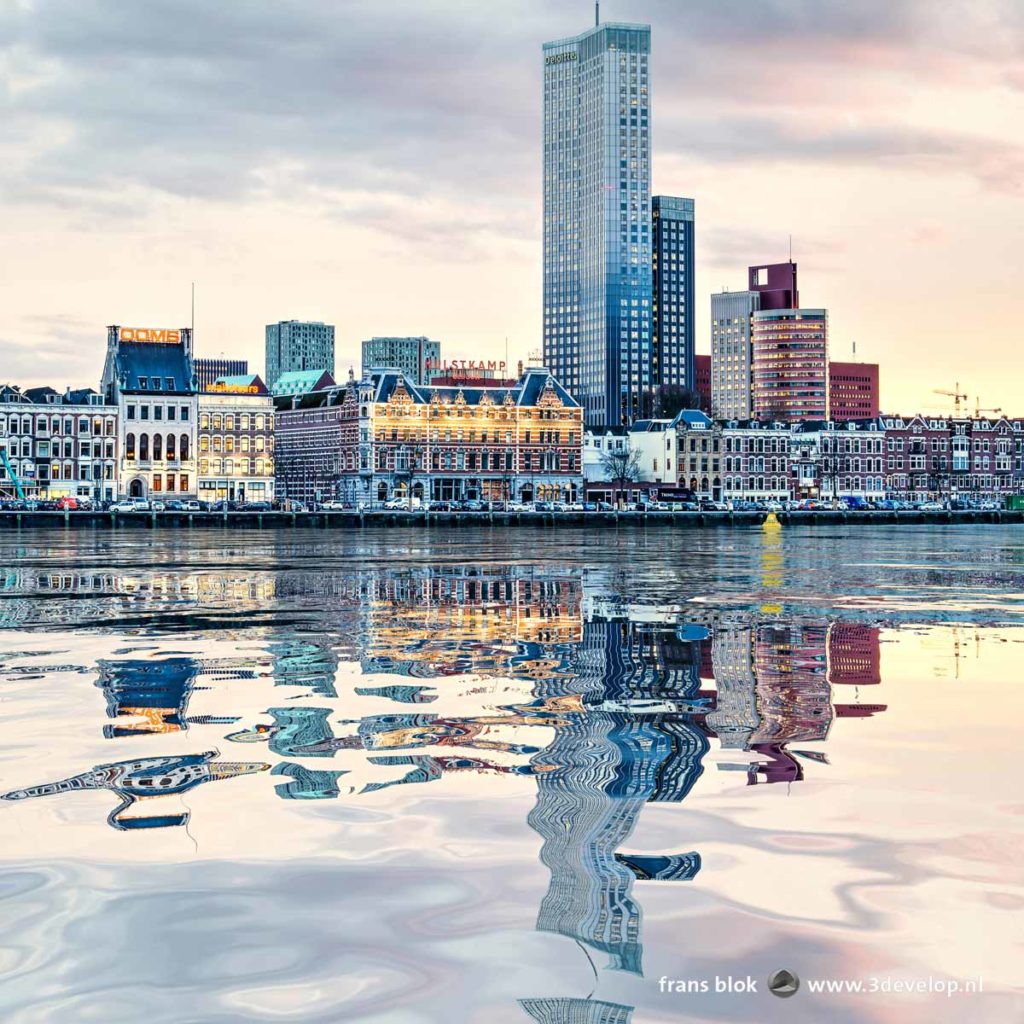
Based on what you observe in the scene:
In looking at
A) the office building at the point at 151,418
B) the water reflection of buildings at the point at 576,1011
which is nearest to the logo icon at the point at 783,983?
the water reflection of buildings at the point at 576,1011

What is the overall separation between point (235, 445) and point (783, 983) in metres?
179

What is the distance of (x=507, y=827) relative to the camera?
36.4 ft

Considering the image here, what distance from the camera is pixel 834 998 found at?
7746 millimetres

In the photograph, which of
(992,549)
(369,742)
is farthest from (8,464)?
(369,742)

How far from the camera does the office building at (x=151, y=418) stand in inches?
6959

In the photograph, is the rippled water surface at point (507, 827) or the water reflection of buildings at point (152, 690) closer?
the rippled water surface at point (507, 827)

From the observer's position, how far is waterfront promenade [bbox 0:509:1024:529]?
135 m

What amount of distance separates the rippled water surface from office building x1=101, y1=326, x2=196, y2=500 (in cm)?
15605

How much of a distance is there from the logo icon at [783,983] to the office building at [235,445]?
175 meters

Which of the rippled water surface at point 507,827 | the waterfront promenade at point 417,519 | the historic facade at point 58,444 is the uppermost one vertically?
the historic facade at point 58,444

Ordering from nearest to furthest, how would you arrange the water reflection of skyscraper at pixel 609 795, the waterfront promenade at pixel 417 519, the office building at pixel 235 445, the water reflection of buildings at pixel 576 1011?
the water reflection of buildings at pixel 576 1011 < the water reflection of skyscraper at pixel 609 795 < the waterfront promenade at pixel 417 519 < the office building at pixel 235 445

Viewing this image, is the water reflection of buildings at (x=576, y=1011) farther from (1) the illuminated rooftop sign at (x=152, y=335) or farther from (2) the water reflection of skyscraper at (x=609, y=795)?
(1) the illuminated rooftop sign at (x=152, y=335)

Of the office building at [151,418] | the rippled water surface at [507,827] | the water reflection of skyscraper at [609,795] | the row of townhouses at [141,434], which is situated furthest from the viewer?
the office building at [151,418]

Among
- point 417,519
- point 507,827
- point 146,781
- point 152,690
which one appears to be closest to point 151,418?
point 417,519
